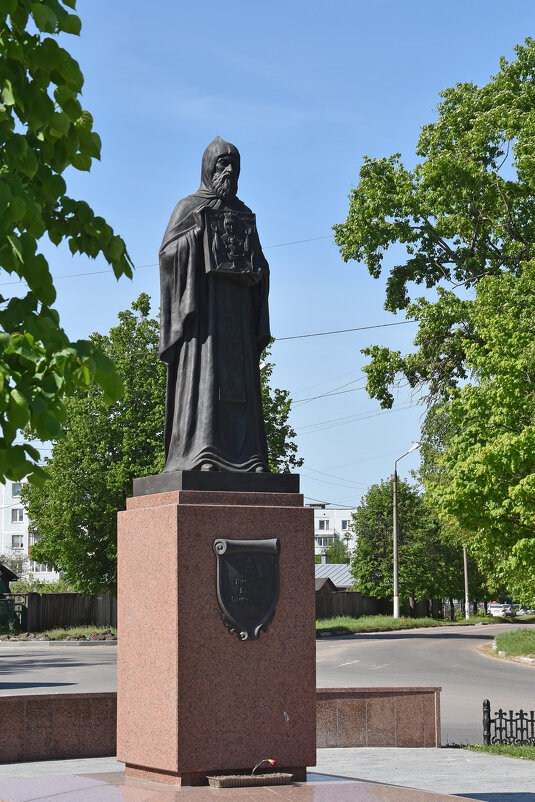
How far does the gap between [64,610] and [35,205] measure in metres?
45.4

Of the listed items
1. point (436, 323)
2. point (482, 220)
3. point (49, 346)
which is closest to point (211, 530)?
point (49, 346)

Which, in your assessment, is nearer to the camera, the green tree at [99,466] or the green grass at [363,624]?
the green tree at [99,466]

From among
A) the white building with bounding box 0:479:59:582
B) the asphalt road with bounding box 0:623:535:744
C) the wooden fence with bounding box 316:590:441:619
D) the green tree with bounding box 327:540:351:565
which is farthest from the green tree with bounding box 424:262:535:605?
the green tree with bounding box 327:540:351:565

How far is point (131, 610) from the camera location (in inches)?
297

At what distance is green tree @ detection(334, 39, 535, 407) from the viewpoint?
30.0m

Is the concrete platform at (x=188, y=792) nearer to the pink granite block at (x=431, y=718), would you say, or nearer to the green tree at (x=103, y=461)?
the pink granite block at (x=431, y=718)

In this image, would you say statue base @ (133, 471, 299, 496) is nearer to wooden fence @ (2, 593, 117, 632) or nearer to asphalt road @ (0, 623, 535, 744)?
asphalt road @ (0, 623, 535, 744)

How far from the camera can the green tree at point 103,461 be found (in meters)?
39.2

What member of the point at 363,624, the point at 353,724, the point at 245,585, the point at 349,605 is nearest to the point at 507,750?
the point at 353,724

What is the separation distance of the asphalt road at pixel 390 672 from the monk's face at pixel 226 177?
8421 mm

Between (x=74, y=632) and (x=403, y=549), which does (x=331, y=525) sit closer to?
(x=403, y=549)

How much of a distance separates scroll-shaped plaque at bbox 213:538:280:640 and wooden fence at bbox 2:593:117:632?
39544mm

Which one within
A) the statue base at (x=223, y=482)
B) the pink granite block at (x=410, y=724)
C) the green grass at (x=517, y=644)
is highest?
the statue base at (x=223, y=482)

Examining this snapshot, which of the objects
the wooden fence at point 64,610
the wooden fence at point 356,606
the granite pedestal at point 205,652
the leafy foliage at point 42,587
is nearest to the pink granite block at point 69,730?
the granite pedestal at point 205,652
